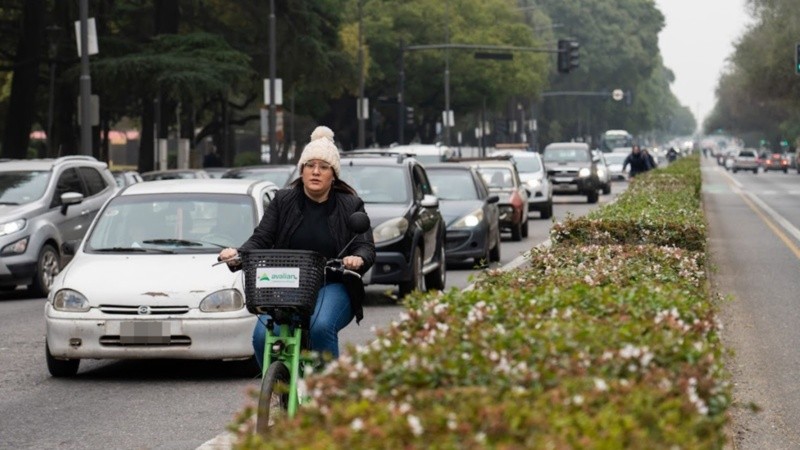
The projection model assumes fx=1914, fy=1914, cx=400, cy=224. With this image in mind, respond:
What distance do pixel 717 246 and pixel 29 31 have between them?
81.0ft

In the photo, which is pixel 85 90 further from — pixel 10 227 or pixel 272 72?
pixel 10 227

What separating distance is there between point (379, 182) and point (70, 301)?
7.85 metres

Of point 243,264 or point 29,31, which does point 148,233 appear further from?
point 29,31

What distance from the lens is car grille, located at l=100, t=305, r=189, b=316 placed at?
12562mm

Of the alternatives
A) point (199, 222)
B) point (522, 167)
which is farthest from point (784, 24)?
point (199, 222)

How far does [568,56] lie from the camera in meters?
63.8

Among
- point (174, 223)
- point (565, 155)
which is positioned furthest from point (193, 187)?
point (565, 155)

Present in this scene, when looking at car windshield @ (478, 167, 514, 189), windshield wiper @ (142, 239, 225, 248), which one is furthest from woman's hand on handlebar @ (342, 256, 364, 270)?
car windshield @ (478, 167, 514, 189)

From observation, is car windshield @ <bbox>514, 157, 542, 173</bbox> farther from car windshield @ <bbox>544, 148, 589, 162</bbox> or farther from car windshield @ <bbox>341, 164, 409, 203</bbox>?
car windshield @ <bbox>341, 164, 409, 203</bbox>

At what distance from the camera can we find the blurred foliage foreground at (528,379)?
457 cm

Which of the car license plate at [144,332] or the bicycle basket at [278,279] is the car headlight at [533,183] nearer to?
the car license plate at [144,332]

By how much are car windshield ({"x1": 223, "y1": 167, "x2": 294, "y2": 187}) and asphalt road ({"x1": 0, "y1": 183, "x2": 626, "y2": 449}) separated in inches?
522

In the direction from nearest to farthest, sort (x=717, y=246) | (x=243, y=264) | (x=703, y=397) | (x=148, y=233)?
1. (x=703, y=397)
2. (x=243, y=264)
3. (x=148, y=233)
4. (x=717, y=246)

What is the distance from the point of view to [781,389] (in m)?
12.1
